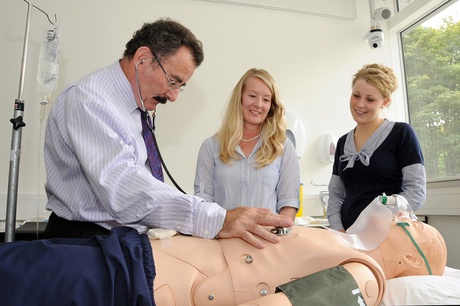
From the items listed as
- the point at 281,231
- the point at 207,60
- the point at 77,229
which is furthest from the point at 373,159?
the point at 207,60

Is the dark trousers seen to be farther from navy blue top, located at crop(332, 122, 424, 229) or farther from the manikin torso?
navy blue top, located at crop(332, 122, 424, 229)

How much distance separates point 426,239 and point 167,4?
2321 millimetres

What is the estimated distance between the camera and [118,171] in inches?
44.0

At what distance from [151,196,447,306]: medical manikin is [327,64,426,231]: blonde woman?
51 cm

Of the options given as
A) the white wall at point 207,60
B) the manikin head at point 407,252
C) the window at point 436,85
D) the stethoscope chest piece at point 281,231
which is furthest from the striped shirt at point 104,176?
the window at point 436,85

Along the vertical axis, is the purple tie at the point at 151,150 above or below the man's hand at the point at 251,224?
above

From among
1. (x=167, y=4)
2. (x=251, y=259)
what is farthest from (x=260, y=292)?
(x=167, y=4)

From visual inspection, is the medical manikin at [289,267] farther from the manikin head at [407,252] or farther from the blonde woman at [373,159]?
the blonde woman at [373,159]

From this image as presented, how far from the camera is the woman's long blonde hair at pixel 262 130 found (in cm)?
181

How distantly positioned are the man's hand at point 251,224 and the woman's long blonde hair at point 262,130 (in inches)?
25.5

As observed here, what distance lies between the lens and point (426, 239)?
1204 millimetres

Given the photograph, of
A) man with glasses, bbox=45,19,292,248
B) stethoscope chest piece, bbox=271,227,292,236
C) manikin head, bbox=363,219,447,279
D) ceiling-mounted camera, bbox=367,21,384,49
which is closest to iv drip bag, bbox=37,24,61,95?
man with glasses, bbox=45,19,292,248

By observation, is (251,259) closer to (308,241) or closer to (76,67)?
(308,241)

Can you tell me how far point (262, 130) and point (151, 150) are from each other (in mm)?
683
